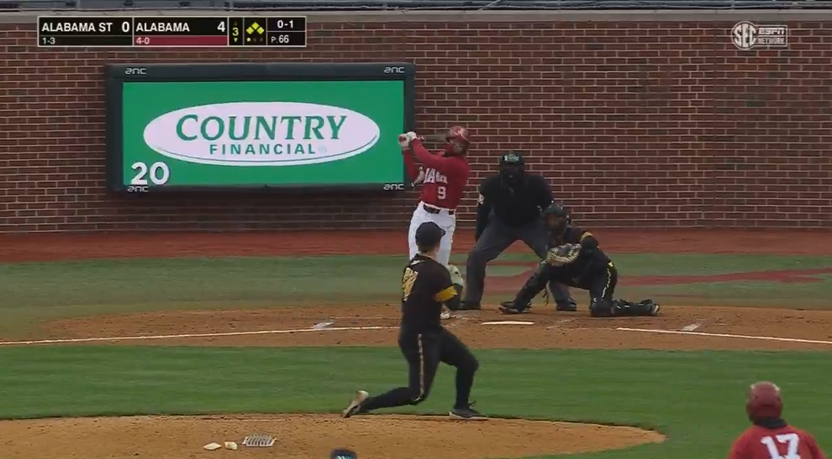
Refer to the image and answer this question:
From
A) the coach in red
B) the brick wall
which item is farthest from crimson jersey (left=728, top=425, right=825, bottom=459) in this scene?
the brick wall

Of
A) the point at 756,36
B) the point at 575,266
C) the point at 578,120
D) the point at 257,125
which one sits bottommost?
the point at 575,266

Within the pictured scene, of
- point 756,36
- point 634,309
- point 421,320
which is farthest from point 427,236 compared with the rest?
point 756,36

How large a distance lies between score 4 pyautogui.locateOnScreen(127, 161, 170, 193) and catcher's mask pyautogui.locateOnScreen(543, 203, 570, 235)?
34.3 ft

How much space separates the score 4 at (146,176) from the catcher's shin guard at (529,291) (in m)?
9.58

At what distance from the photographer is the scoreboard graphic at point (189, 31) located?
82.2ft

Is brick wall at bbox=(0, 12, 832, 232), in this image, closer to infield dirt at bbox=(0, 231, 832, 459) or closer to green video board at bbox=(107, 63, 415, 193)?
green video board at bbox=(107, 63, 415, 193)

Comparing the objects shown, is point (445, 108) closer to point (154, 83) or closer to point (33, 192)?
point (154, 83)

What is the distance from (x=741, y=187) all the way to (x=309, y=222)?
7.25 m

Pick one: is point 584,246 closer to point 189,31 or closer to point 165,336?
point 165,336

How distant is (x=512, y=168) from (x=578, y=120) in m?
9.22

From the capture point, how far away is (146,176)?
25.1m

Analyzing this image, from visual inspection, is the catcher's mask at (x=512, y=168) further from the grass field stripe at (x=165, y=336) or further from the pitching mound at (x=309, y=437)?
the pitching mound at (x=309, y=437)

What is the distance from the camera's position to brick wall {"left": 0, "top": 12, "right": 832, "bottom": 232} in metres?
25.3

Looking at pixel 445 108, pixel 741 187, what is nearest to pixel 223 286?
pixel 445 108
